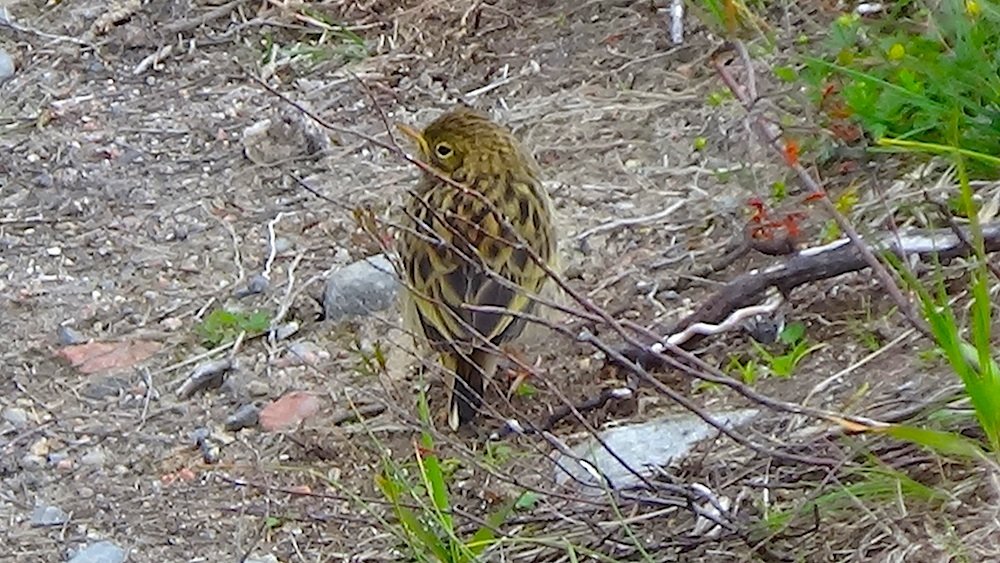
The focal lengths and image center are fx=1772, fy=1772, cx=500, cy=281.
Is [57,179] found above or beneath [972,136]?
beneath

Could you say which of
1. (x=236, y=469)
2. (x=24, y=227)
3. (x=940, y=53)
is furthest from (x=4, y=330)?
(x=940, y=53)

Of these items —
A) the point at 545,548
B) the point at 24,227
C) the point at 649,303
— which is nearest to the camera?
the point at 545,548

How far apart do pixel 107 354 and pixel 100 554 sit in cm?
103

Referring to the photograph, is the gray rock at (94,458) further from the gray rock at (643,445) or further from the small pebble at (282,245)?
the gray rock at (643,445)

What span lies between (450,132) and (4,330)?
1520 mm

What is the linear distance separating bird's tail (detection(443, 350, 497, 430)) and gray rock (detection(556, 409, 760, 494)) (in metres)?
0.31

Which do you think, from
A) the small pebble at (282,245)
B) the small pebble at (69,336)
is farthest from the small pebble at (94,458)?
the small pebble at (282,245)

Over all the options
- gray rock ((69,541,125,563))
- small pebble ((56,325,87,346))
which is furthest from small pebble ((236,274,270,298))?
gray rock ((69,541,125,563))

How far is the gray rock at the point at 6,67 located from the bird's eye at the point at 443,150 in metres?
2.52

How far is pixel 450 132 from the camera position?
5.23m

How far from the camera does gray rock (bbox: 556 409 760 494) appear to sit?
4.14 meters

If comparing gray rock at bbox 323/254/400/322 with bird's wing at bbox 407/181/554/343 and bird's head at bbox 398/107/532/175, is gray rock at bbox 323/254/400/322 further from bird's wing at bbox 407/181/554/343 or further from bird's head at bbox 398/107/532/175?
bird's wing at bbox 407/181/554/343

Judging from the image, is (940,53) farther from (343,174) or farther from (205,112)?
(205,112)

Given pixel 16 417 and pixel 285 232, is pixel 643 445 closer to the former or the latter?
pixel 16 417
